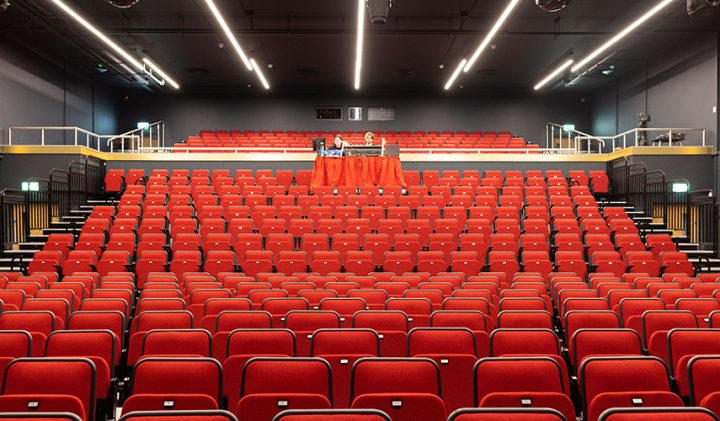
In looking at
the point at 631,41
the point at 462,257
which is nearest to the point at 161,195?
the point at 462,257

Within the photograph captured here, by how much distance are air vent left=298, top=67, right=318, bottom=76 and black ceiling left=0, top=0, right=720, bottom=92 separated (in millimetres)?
34

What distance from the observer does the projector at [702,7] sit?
1016 cm

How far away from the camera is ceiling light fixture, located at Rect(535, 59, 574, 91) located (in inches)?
731

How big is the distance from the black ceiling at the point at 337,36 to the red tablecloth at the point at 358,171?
12.0 ft

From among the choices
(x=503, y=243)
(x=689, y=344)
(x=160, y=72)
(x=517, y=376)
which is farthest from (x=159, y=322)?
(x=160, y=72)

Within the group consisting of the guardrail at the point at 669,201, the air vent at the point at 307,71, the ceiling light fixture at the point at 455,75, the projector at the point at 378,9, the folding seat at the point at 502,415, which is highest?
the air vent at the point at 307,71

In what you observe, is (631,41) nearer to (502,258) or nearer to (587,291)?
(502,258)

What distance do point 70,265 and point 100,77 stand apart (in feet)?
46.7

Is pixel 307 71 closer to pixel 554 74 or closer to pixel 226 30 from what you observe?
pixel 226 30

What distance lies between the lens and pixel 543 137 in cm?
2453

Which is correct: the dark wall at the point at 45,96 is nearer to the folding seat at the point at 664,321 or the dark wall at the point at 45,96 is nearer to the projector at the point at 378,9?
the projector at the point at 378,9

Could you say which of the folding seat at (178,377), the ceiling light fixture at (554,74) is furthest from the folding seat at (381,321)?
the ceiling light fixture at (554,74)

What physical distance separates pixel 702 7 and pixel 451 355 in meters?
8.84

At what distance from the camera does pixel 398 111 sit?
80.5 ft
